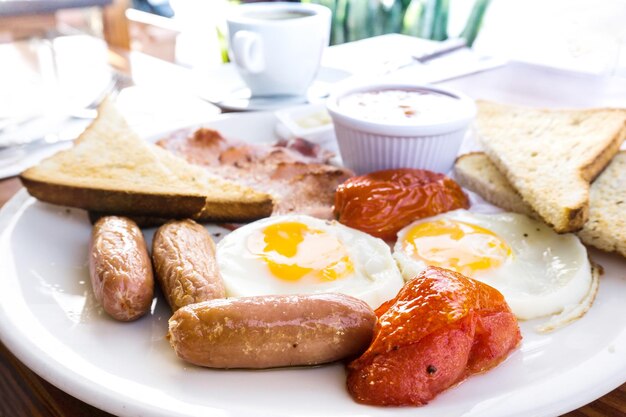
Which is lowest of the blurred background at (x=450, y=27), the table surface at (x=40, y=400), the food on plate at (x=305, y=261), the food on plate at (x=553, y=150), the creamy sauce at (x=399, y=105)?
the blurred background at (x=450, y=27)

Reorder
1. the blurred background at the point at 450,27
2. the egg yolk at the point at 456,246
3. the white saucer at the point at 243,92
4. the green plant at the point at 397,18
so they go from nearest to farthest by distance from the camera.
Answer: the egg yolk at the point at 456,246, the white saucer at the point at 243,92, the blurred background at the point at 450,27, the green plant at the point at 397,18

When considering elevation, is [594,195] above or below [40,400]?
above

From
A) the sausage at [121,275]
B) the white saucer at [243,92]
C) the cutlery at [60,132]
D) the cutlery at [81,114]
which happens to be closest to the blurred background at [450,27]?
the white saucer at [243,92]

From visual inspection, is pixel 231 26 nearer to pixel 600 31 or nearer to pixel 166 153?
pixel 166 153

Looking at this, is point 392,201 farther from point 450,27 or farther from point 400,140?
point 450,27

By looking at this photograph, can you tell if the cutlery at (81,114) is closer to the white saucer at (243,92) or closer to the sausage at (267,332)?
the white saucer at (243,92)

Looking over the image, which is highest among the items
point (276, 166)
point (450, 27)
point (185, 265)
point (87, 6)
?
point (185, 265)

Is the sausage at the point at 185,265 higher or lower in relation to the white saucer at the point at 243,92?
higher

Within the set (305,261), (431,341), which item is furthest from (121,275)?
(431,341)
